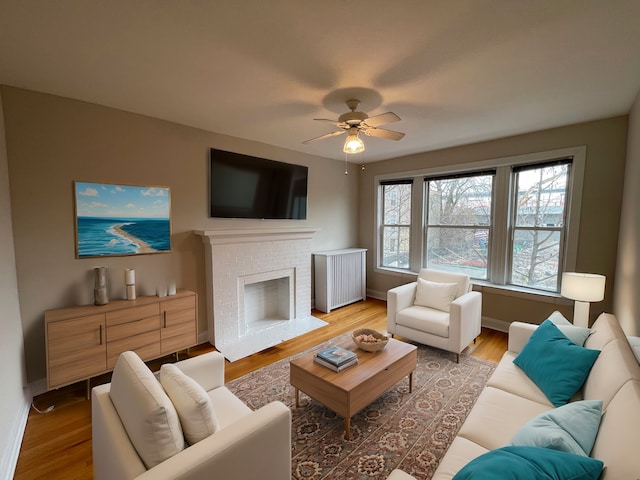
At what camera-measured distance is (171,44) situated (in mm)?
1688

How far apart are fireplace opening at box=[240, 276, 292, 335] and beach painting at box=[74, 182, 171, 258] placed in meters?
1.30

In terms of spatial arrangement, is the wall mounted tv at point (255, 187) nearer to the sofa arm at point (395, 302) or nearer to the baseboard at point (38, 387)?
the sofa arm at point (395, 302)

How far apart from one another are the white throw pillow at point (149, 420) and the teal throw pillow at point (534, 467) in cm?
105

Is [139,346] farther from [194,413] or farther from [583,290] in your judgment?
[583,290]

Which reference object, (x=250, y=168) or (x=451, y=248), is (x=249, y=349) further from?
(x=451, y=248)

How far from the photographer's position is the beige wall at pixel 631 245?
215 centimetres

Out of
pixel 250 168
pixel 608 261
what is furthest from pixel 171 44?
pixel 608 261

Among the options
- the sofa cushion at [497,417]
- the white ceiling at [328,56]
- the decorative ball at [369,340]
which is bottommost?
the sofa cushion at [497,417]

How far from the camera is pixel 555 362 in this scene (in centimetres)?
175

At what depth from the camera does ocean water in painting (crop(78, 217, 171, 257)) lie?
2582 millimetres

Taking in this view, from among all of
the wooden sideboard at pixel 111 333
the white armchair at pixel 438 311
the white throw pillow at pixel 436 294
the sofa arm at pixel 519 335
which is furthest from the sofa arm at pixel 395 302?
the wooden sideboard at pixel 111 333

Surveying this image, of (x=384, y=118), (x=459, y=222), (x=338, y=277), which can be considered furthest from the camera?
(x=338, y=277)

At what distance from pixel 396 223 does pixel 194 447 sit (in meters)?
4.44

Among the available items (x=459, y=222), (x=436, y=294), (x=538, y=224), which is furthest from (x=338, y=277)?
(x=538, y=224)
